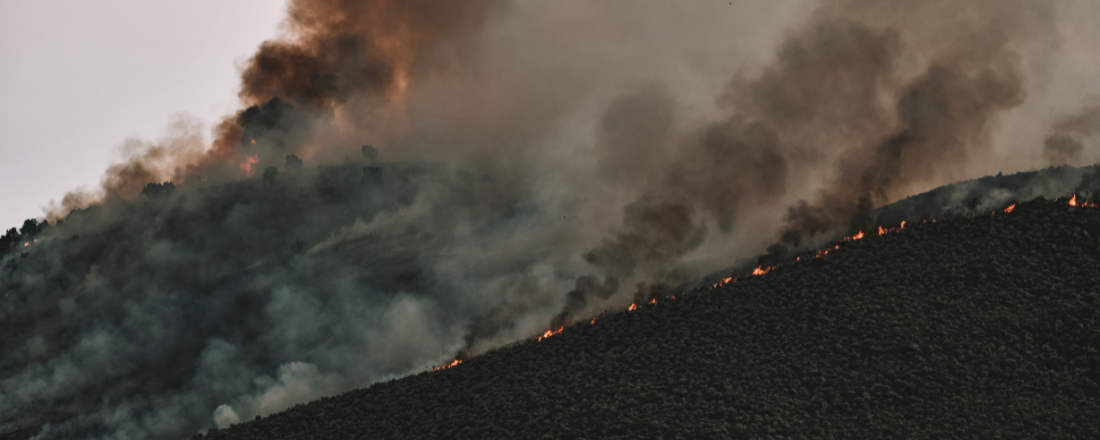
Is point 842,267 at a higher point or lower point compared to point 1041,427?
higher

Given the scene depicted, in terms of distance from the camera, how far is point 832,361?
3725 cm

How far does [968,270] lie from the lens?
43.4 metres

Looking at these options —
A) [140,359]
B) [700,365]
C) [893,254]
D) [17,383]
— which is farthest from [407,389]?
[17,383]

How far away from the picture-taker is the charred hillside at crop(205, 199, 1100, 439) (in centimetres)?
3269

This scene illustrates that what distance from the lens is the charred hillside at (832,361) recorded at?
3269 cm

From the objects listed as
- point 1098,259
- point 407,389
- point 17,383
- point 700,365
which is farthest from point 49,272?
point 1098,259

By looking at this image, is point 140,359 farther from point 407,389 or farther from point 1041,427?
point 1041,427

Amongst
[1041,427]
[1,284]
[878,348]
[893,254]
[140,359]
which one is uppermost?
[1,284]

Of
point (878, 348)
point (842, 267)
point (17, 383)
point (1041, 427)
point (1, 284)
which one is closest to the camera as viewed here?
point (1041, 427)

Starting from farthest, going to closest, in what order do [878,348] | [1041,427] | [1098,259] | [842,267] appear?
[842,267], [1098,259], [878,348], [1041,427]

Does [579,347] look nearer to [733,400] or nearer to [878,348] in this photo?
[733,400]

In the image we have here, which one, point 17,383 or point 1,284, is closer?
point 17,383

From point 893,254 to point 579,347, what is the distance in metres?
20.1

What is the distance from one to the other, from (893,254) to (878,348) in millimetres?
11491
